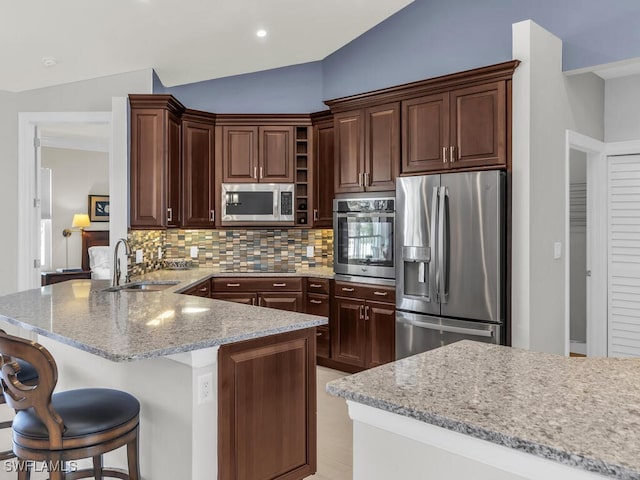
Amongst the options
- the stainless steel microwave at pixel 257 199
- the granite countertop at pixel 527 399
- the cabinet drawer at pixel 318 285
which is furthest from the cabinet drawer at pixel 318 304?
the granite countertop at pixel 527 399

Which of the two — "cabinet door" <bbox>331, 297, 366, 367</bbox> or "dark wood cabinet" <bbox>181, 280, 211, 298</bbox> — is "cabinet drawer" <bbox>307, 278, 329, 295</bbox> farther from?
"dark wood cabinet" <bbox>181, 280, 211, 298</bbox>

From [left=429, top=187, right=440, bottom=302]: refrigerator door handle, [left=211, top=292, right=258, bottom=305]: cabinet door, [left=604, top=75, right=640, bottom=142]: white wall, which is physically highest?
[left=604, top=75, right=640, bottom=142]: white wall

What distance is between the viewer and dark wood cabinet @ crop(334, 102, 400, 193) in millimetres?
4477

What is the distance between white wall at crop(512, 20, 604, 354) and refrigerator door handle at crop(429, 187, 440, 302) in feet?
1.83

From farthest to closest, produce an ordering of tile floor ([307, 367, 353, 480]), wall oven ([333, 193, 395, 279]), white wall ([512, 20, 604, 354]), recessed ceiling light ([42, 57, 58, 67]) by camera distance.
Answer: wall oven ([333, 193, 395, 279]) → recessed ceiling light ([42, 57, 58, 67]) → white wall ([512, 20, 604, 354]) → tile floor ([307, 367, 353, 480])

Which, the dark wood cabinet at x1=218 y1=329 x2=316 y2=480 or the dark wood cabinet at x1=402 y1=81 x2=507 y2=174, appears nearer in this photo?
the dark wood cabinet at x1=218 y1=329 x2=316 y2=480

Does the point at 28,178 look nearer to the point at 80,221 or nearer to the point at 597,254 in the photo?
the point at 80,221

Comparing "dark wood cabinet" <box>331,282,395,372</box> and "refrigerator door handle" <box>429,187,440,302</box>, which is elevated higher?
"refrigerator door handle" <box>429,187,440,302</box>

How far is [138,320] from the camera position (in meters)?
2.43

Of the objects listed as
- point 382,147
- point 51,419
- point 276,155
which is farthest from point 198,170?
point 51,419

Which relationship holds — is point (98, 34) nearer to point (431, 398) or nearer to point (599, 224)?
point (431, 398)

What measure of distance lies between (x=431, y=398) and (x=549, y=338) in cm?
311

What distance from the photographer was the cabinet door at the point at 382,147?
4445 millimetres

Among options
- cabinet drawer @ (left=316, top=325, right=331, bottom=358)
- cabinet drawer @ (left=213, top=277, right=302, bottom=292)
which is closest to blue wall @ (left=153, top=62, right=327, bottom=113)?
cabinet drawer @ (left=213, top=277, right=302, bottom=292)
